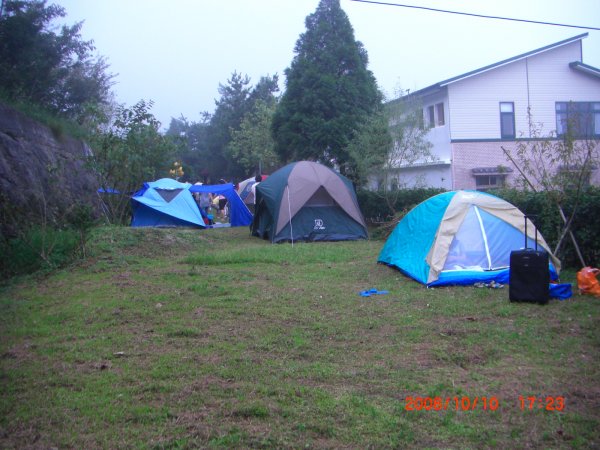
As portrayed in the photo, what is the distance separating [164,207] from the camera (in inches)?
754

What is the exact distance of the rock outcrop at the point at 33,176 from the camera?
12005 mm

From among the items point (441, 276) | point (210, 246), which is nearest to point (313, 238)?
point (210, 246)

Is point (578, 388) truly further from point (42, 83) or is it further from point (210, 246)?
point (42, 83)

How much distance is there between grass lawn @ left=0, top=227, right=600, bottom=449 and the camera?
146 inches

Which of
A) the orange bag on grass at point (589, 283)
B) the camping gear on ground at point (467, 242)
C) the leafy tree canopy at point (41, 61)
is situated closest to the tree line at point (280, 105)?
the leafy tree canopy at point (41, 61)

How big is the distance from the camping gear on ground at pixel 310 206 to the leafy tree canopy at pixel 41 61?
6.60m

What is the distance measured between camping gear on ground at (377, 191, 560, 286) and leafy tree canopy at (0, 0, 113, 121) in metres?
12.0

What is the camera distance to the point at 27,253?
1044 centimetres

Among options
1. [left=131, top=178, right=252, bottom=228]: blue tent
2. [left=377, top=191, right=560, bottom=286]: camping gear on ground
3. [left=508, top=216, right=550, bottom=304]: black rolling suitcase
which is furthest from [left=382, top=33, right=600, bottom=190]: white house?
[left=508, top=216, right=550, bottom=304]: black rolling suitcase

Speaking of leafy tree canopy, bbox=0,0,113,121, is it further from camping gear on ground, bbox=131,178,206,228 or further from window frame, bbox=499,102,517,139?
window frame, bbox=499,102,517,139

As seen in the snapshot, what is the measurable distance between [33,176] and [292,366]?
10.9 meters

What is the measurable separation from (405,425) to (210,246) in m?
11.3

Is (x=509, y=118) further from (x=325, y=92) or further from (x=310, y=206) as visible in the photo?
(x=310, y=206)
